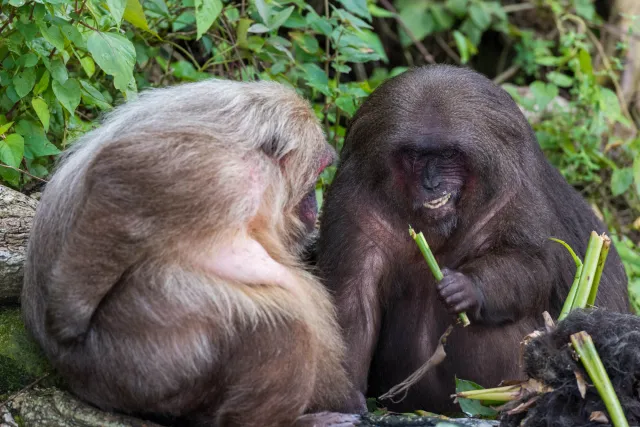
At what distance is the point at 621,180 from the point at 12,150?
5.22 m

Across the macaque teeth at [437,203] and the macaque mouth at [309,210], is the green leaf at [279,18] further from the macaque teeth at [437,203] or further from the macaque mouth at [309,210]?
the macaque teeth at [437,203]

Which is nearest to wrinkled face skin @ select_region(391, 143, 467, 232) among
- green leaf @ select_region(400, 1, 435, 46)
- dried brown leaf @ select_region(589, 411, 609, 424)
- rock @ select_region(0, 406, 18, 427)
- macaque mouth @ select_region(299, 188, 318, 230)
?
A: macaque mouth @ select_region(299, 188, 318, 230)

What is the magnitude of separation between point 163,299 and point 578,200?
294 cm

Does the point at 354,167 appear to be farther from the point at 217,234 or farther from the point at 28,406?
the point at 28,406

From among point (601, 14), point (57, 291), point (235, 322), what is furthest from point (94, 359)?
point (601, 14)

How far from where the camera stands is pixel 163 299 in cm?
437

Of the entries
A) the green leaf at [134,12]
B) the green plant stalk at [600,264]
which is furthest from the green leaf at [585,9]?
the green leaf at [134,12]

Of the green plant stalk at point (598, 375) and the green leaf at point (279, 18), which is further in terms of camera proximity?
the green leaf at point (279, 18)

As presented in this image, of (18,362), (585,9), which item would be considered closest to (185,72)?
(18,362)

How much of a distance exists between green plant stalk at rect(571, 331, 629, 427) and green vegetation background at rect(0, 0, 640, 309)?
2.62 metres

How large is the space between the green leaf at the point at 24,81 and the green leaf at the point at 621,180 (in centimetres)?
500

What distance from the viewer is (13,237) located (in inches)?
219

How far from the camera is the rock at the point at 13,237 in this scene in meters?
5.36

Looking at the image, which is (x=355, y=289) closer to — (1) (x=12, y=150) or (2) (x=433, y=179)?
(2) (x=433, y=179)
